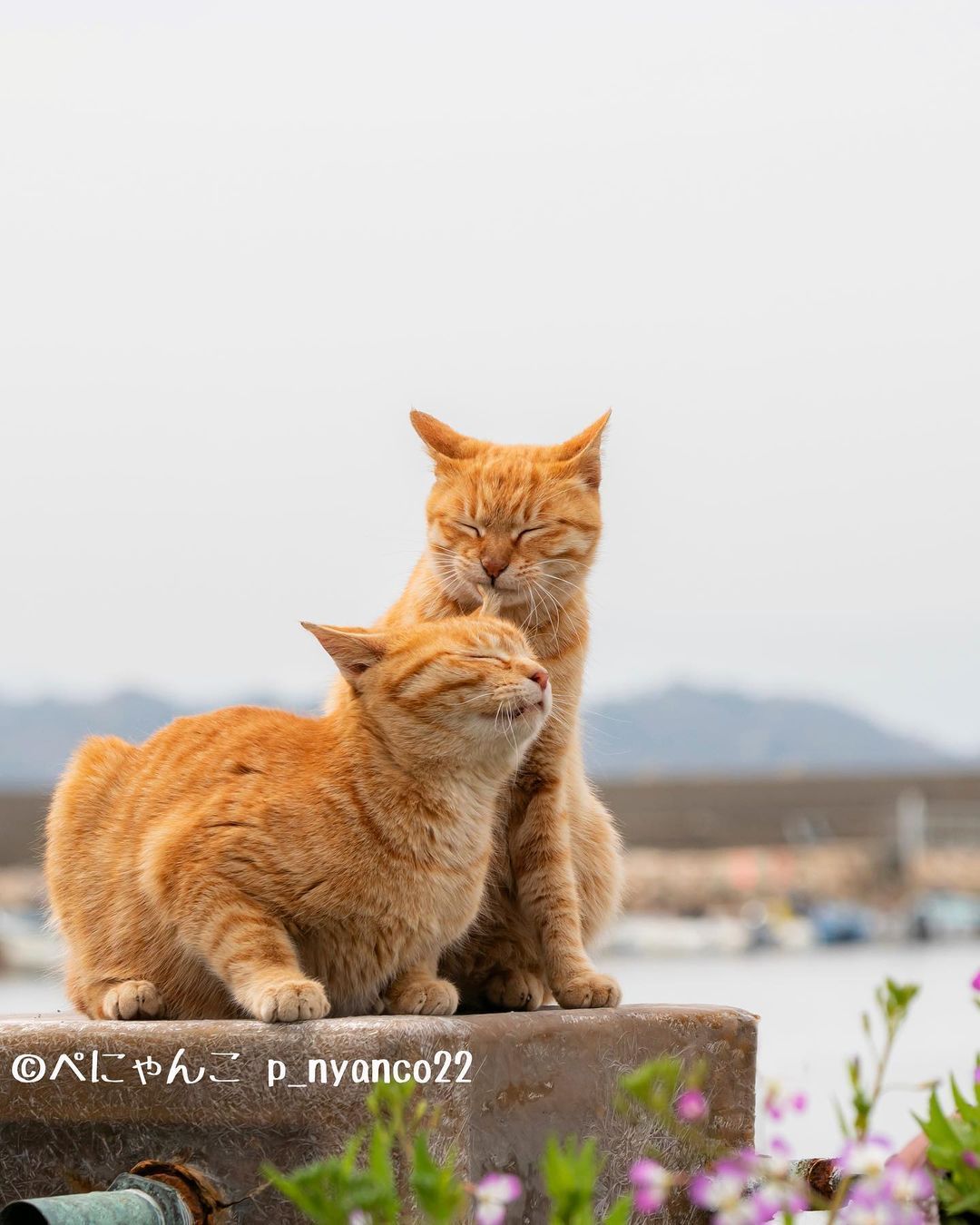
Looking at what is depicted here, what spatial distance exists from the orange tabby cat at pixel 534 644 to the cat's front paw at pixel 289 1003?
0.75 meters

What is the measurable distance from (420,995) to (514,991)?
52 cm

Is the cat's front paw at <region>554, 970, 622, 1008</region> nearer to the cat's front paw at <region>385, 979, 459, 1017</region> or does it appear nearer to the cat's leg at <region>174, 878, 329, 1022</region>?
the cat's front paw at <region>385, 979, 459, 1017</region>

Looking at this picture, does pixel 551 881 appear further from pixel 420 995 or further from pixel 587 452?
pixel 587 452

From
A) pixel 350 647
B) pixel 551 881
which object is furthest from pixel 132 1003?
pixel 551 881

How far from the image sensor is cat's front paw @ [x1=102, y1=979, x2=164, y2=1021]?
293 centimetres

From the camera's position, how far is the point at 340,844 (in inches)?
113

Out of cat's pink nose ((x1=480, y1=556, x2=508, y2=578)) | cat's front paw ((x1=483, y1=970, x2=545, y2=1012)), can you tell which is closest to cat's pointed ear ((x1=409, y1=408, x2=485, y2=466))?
cat's pink nose ((x1=480, y1=556, x2=508, y2=578))

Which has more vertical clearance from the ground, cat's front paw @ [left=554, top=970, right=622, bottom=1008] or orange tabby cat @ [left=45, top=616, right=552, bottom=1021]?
orange tabby cat @ [left=45, top=616, right=552, bottom=1021]

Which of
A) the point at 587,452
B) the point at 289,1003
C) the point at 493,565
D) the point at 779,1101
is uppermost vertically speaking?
the point at 587,452

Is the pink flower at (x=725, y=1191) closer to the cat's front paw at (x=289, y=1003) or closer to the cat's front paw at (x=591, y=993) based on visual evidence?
the cat's front paw at (x=289, y=1003)

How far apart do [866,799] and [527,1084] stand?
2893 centimetres

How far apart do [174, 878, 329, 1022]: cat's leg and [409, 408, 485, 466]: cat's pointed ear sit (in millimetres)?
1330

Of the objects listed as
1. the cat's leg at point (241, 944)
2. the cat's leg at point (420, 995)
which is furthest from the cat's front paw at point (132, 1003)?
the cat's leg at point (420, 995)

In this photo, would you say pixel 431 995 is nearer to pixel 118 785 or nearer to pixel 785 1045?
pixel 118 785
